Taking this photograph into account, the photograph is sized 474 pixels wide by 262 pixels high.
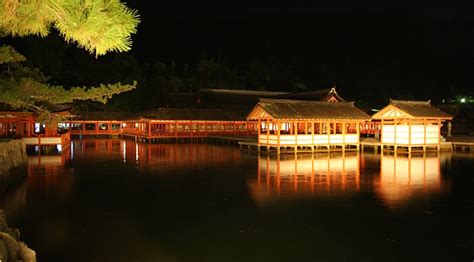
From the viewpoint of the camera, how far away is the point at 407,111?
2670 centimetres

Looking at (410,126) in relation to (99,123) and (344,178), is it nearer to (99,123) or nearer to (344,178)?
(344,178)

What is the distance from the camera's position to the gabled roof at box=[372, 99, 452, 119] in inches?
1052

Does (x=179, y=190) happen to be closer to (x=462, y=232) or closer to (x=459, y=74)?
(x=462, y=232)

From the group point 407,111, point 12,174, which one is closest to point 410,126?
point 407,111

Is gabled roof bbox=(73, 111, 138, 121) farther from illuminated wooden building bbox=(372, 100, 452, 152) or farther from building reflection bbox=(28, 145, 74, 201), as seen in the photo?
illuminated wooden building bbox=(372, 100, 452, 152)

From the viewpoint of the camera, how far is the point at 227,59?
303 ft

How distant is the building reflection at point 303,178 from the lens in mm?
13280

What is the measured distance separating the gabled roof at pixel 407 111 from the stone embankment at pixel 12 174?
890 inches

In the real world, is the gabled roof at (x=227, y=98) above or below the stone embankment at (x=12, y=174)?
above

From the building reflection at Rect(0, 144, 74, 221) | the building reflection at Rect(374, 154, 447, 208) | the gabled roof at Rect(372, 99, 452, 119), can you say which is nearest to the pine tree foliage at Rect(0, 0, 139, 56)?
the building reflection at Rect(0, 144, 74, 221)

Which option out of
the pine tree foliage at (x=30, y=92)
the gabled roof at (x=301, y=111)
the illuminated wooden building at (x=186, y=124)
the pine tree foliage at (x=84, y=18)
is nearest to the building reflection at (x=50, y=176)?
the pine tree foliage at (x=30, y=92)

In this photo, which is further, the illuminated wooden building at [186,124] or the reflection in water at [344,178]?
the illuminated wooden building at [186,124]

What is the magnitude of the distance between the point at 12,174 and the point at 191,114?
90.6ft

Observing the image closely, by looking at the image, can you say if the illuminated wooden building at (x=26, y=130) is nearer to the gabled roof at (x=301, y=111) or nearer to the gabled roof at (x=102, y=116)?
the gabled roof at (x=301, y=111)
